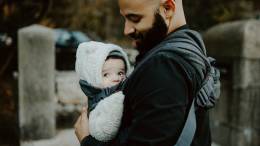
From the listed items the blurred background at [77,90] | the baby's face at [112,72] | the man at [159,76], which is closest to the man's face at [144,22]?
the man at [159,76]

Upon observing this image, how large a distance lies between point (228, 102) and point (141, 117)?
3.91 m

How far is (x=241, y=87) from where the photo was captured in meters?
4.96

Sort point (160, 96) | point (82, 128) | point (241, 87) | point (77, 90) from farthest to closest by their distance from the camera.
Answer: point (77, 90)
point (241, 87)
point (82, 128)
point (160, 96)

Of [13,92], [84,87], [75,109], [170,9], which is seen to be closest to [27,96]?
[75,109]

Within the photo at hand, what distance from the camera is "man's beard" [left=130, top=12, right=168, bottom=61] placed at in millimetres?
1474

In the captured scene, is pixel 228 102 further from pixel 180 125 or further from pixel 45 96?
pixel 180 125

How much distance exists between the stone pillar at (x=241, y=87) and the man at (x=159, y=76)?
3448 mm

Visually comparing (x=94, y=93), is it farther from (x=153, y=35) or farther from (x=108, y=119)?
(x=153, y=35)

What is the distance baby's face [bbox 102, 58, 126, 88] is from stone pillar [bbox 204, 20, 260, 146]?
2965 millimetres

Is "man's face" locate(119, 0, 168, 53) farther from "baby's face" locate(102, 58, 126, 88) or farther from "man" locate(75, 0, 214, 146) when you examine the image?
"baby's face" locate(102, 58, 126, 88)

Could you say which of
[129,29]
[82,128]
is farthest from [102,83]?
[129,29]

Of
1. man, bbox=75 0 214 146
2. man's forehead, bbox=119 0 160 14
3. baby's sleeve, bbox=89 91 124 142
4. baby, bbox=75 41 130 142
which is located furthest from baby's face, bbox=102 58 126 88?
man's forehead, bbox=119 0 160 14

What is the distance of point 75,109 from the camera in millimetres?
5969

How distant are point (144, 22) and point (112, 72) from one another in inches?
26.3
